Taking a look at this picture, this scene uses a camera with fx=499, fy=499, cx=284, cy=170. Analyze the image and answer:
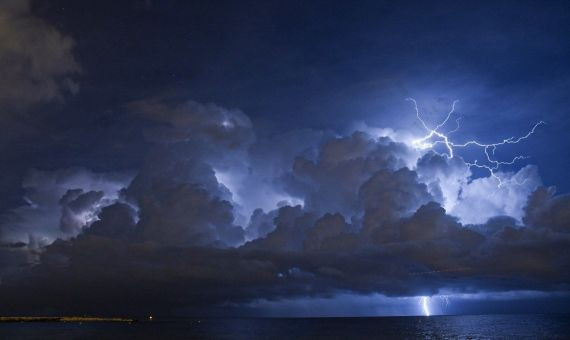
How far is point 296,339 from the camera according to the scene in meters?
178

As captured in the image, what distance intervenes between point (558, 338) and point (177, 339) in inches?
5011

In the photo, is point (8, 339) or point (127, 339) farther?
point (127, 339)

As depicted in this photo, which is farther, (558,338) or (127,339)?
(127,339)

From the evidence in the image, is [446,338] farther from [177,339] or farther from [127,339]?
[127,339]

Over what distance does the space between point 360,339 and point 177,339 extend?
62513 millimetres

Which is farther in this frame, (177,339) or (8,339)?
(177,339)

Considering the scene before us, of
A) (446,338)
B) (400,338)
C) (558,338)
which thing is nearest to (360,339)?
(400,338)

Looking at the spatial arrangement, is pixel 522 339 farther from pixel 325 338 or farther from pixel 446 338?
pixel 325 338

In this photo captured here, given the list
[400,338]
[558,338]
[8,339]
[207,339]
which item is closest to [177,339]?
[207,339]

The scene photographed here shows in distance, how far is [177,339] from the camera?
564 feet

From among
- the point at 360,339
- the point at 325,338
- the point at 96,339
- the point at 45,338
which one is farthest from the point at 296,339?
the point at 45,338

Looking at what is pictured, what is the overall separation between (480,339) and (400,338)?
25.8m

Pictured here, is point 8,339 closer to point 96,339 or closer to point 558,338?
point 96,339

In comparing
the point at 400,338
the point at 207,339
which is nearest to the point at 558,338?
the point at 400,338
